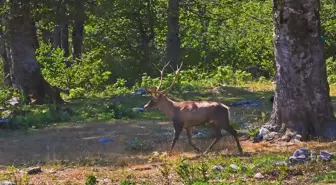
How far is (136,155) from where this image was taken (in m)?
11.0

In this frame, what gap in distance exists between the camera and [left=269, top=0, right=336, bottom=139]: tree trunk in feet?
36.7

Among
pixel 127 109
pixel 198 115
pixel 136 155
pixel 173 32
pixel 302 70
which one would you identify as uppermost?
pixel 173 32

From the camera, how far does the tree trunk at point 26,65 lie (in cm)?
1758

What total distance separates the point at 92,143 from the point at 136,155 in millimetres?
1590

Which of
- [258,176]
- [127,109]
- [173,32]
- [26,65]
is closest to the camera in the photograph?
[258,176]

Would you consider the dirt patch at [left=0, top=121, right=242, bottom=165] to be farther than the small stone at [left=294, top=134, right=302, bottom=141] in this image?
No

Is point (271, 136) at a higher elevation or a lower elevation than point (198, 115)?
lower

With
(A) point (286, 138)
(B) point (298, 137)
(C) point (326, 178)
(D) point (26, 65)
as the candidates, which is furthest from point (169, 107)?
(D) point (26, 65)

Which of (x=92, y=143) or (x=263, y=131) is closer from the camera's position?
(x=263, y=131)

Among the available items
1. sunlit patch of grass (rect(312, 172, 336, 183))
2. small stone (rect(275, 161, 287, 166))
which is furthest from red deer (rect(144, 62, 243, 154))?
sunlit patch of grass (rect(312, 172, 336, 183))

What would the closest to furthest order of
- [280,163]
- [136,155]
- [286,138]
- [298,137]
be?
[280,163], [136,155], [298,137], [286,138]

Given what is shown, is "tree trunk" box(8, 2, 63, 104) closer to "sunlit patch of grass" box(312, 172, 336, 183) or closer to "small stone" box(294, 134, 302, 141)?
"small stone" box(294, 134, 302, 141)

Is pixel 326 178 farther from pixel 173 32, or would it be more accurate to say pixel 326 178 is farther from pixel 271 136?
pixel 173 32

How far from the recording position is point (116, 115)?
15.4 m
